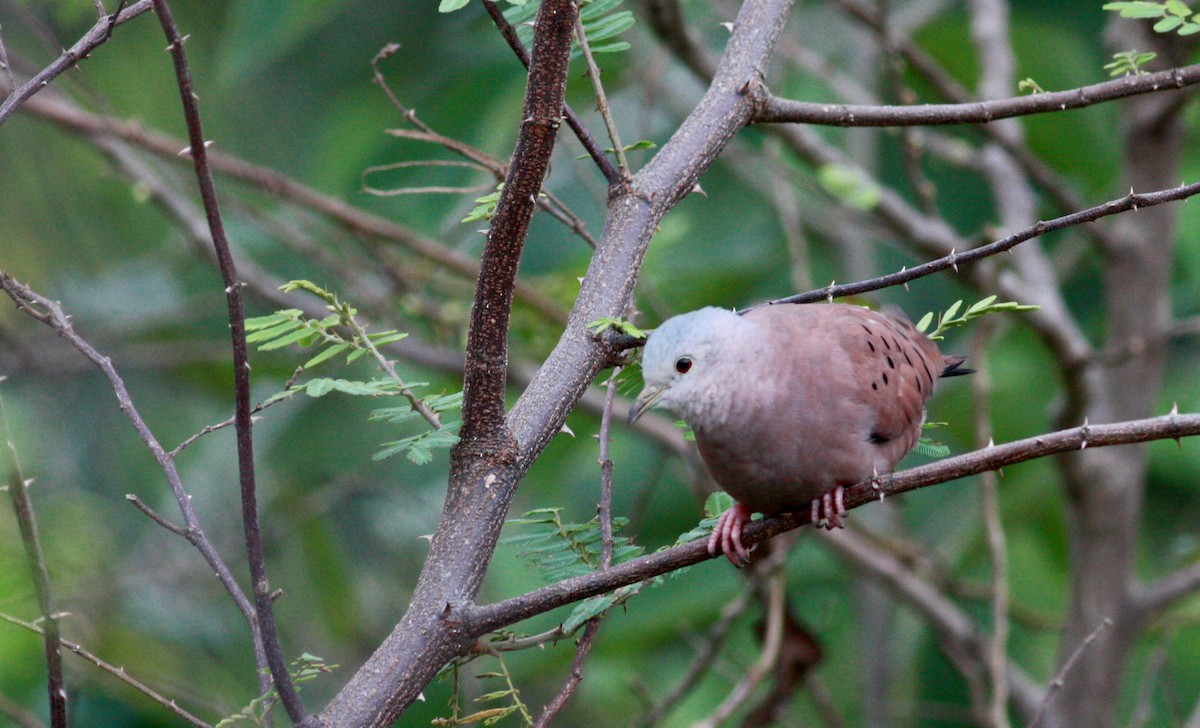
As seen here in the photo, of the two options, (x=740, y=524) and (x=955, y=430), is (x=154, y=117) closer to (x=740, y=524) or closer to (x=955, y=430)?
(x=955, y=430)

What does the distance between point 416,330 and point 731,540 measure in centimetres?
365

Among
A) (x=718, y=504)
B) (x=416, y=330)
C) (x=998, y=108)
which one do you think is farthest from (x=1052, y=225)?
(x=416, y=330)

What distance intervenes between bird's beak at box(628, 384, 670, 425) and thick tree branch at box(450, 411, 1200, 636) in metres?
0.63

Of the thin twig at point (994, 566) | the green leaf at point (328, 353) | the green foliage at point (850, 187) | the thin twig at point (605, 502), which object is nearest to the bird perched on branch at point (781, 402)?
the thin twig at point (605, 502)

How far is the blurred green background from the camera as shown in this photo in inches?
244

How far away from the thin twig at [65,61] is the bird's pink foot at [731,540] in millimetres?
1504

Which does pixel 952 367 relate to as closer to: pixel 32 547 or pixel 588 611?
pixel 588 611

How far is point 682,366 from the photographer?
2.72m

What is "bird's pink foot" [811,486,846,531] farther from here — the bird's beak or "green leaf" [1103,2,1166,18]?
"green leaf" [1103,2,1166,18]

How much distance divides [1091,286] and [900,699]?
3.10m

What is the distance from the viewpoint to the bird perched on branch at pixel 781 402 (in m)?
2.64

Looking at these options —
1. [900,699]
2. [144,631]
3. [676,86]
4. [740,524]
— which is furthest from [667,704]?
[676,86]

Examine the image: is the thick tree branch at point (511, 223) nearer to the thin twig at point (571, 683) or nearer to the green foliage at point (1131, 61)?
the thin twig at point (571, 683)

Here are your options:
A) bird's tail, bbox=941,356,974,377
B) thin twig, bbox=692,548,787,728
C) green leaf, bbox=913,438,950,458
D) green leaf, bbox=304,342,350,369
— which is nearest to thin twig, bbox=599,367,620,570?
green leaf, bbox=304,342,350,369
